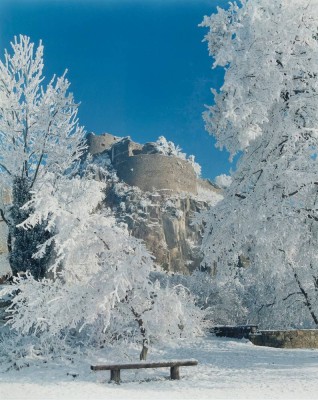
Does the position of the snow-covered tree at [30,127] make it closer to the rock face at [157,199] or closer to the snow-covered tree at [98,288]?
the snow-covered tree at [98,288]

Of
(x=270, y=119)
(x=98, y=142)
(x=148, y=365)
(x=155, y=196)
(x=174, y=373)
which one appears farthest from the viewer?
(x=98, y=142)

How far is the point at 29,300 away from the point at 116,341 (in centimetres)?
257

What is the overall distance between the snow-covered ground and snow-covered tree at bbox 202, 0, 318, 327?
246cm

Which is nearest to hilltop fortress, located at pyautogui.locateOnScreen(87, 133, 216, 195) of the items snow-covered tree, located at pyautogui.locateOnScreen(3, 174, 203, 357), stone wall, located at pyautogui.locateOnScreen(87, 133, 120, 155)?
stone wall, located at pyautogui.locateOnScreen(87, 133, 120, 155)

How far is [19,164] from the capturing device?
53.9ft

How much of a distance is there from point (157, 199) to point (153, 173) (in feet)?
16.3

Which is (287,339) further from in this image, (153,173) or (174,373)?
(153,173)

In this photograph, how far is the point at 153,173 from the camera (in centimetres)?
7381

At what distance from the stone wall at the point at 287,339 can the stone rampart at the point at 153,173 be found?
2364 inches

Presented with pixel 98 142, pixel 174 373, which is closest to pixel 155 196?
pixel 98 142

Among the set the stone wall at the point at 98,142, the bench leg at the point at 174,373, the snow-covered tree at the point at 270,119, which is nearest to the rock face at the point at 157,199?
the stone wall at the point at 98,142

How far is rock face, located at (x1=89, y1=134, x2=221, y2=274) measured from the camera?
A: 6419 centimetres

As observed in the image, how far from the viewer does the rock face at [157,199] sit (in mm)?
64188

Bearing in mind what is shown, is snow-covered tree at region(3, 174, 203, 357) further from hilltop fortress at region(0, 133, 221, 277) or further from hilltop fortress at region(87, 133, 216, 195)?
hilltop fortress at region(87, 133, 216, 195)
